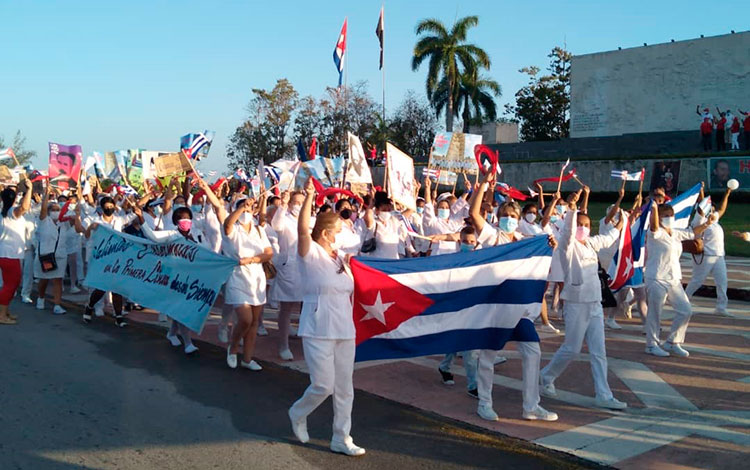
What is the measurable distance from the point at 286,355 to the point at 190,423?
256 centimetres

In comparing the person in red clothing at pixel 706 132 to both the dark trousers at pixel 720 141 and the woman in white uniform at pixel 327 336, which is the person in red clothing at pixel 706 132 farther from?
the woman in white uniform at pixel 327 336

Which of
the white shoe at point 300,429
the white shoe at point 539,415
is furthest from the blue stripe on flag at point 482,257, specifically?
the white shoe at point 300,429

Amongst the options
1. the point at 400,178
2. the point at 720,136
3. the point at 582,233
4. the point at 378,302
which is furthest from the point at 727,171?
the point at 378,302

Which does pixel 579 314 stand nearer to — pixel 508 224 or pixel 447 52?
pixel 508 224

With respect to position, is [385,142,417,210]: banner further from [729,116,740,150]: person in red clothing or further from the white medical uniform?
[729,116,740,150]: person in red clothing

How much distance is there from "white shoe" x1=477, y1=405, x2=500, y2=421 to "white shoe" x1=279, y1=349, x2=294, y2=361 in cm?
292

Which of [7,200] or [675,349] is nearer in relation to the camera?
[675,349]

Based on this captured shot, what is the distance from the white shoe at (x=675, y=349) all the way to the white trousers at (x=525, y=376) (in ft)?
10.7

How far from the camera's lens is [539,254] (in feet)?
22.6

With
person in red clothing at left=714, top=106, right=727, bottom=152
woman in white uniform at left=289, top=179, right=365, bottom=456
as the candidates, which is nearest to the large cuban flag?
woman in white uniform at left=289, top=179, right=365, bottom=456

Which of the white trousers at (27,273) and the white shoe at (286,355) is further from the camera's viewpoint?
the white trousers at (27,273)

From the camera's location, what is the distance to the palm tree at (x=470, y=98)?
47188 mm

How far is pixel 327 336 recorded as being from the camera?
537 cm

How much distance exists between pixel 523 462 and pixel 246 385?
3240 millimetres
